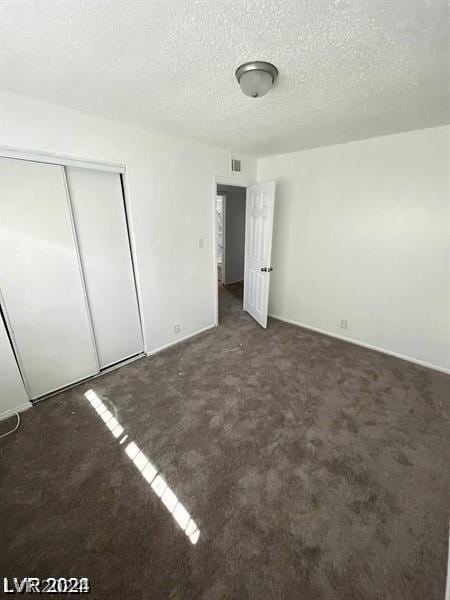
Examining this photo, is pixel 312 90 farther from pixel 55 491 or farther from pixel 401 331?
pixel 55 491

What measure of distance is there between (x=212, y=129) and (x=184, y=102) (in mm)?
600

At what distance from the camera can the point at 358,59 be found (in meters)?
1.32

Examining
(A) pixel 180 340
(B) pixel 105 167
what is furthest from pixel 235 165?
(A) pixel 180 340

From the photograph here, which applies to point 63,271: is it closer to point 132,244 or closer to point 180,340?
point 132,244

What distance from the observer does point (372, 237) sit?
9.43 feet

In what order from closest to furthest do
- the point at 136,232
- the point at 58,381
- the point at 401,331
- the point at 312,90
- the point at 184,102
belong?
the point at 312,90 → the point at 184,102 → the point at 58,381 → the point at 136,232 → the point at 401,331

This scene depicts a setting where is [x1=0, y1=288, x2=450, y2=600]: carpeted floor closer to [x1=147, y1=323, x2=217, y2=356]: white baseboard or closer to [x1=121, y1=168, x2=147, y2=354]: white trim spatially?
[x1=147, y1=323, x2=217, y2=356]: white baseboard

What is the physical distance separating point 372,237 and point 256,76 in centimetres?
219

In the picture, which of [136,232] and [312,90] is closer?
[312,90]

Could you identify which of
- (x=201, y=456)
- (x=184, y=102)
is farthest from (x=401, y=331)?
(x=184, y=102)

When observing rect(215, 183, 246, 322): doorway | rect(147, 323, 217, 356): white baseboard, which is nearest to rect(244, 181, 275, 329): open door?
rect(147, 323, 217, 356): white baseboard

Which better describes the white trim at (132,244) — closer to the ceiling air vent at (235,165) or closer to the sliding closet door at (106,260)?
the sliding closet door at (106,260)

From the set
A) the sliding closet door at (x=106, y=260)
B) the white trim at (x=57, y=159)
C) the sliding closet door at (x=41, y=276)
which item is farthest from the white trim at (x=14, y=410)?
the white trim at (x=57, y=159)

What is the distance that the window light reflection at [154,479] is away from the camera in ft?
4.42
